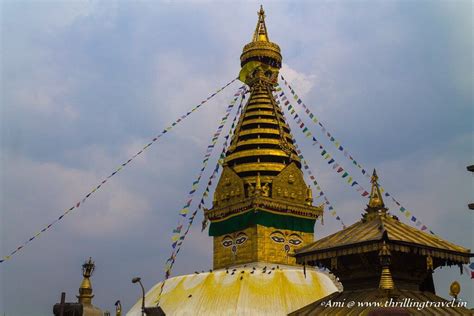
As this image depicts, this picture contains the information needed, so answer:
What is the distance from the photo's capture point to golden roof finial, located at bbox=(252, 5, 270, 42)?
44.0m

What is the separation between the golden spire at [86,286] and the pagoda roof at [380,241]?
59.9 ft

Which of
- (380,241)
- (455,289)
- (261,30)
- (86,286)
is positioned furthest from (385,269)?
(261,30)

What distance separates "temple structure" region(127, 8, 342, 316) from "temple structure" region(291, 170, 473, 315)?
41.5ft

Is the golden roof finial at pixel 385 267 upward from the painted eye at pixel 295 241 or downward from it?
downward

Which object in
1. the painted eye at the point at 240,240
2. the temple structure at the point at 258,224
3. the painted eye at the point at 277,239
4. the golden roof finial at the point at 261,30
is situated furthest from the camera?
the golden roof finial at the point at 261,30

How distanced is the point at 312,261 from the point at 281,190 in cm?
2103

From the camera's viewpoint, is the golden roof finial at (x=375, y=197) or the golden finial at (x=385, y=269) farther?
the golden roof finial at (x=375, y=197)

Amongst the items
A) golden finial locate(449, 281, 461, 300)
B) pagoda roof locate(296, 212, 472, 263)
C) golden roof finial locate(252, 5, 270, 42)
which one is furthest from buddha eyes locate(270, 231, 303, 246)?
golden finial locate(449, 281, 461, 300)

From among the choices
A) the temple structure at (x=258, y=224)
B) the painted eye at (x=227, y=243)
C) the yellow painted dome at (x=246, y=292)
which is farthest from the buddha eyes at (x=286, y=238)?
the yellow painted dome at (x=246, y=292)

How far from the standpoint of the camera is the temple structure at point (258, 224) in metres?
28.1

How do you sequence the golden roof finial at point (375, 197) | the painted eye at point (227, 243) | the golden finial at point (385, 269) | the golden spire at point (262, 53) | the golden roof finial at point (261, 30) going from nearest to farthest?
the golden finial at point (385, 269)
the golden roof finial at point (375, 197)
the painted eye at point (227, 243)
the golden spire at point (262, 53)
the golden roof finial at point (261, 30)

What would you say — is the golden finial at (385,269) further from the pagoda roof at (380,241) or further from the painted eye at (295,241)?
the painted eye at (295,241)

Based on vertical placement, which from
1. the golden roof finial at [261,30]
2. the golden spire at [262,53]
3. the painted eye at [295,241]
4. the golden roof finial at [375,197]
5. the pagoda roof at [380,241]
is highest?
the golden roof finial at [261,30]

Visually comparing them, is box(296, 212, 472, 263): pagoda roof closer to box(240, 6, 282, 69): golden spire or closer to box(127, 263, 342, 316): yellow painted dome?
box(127, 263, 342, 316): yellow painted dome
